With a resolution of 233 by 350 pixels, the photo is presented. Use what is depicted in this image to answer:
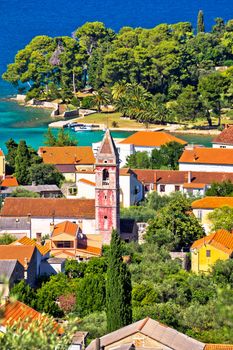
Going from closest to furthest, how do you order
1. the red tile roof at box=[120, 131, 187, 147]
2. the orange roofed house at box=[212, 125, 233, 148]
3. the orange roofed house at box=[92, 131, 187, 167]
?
1. the orange roofed house at box=[92, 131, 187, 167]
2. the red tile roof at box=[120, 131, 187, 147]
3. the orange roofed house at box=[212, 125, 233, 148]

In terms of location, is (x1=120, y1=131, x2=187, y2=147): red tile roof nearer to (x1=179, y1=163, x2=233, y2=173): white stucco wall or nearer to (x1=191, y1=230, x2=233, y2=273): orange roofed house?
(x1=179, y1=163, x2=233, y2=173): white stucco wall

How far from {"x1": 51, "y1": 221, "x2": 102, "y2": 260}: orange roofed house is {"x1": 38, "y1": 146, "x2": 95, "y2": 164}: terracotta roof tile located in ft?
31.3

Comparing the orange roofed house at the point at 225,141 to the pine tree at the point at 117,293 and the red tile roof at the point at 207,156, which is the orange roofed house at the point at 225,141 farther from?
the pine tree at the point at 117,293

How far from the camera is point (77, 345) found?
17.6 meters

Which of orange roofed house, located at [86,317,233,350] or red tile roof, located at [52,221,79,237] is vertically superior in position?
red tile roof, located at [52,221,79,237]

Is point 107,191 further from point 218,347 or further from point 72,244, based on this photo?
point 218,347

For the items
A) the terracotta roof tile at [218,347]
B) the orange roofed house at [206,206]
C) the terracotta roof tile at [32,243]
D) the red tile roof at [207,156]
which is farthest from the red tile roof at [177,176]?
the terracotta roof tile at [218,347]

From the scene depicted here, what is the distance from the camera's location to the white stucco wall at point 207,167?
1416 inches

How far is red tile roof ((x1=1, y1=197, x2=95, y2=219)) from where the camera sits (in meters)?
29.3

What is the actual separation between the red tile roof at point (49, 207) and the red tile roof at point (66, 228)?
0.81 m

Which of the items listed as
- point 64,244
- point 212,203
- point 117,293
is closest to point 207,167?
point 212,203

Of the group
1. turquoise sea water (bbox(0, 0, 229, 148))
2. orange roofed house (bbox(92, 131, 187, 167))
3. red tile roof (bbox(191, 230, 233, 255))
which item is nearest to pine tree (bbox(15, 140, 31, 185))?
orange roofed house (bbox(92, 131, 187, 167))

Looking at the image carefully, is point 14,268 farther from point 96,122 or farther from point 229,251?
point 96,122

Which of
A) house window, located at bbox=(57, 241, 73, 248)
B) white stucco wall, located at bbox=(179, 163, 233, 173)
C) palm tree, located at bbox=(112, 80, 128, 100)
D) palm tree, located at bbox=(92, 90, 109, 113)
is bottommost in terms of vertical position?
house window, located at bbox=(57, 241, 73, 248)
